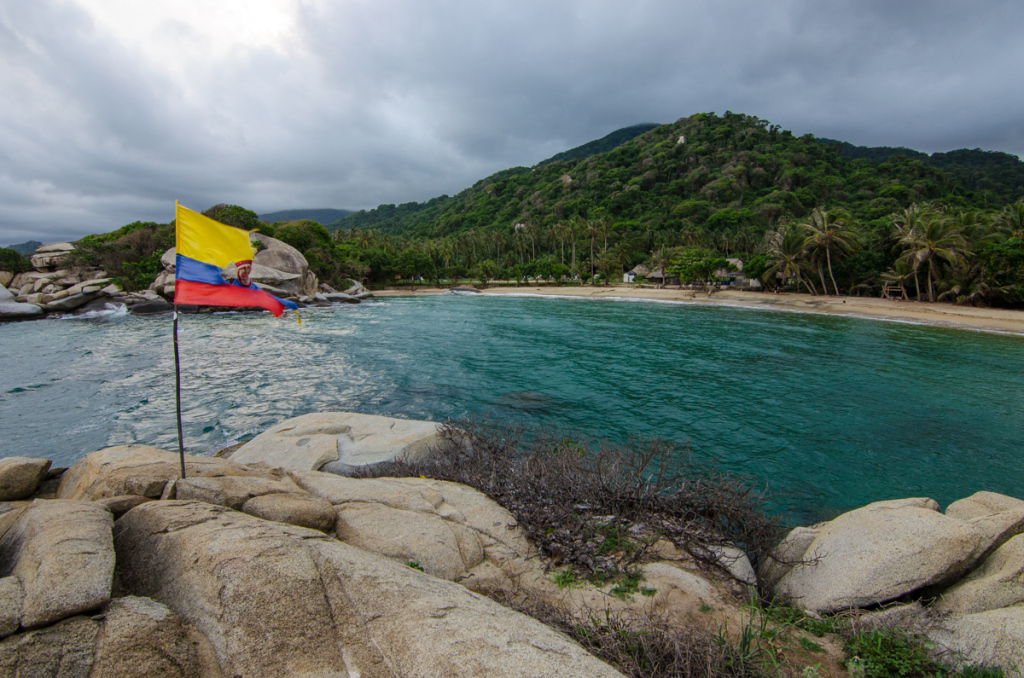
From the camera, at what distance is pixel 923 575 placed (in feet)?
15.2

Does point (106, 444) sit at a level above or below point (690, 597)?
below

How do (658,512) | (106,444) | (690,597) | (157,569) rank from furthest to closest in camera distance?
(106,444)
(658,512)
(690,597)
(157,569)

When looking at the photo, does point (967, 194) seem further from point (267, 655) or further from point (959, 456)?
point (267, 655)

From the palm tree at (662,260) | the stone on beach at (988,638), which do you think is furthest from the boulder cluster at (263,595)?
the palm tree at (662,260)

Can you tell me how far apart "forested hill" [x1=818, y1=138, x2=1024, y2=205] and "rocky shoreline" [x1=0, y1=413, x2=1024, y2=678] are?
143820 mm

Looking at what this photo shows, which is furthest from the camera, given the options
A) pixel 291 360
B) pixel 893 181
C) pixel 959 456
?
pixel 893 181

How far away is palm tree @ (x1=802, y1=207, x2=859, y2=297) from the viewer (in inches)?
1993

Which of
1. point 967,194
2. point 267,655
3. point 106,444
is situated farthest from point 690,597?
point 967,194

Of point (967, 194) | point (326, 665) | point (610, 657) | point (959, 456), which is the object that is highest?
point (967, 194)

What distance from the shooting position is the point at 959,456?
10.9 metres

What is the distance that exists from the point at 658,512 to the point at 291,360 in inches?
840

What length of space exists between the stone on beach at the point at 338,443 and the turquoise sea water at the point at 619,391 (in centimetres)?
293

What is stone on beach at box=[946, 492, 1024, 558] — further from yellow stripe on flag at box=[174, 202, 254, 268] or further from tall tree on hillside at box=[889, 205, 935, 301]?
tall tree on hillside at box=[889, 205, 935, 301]

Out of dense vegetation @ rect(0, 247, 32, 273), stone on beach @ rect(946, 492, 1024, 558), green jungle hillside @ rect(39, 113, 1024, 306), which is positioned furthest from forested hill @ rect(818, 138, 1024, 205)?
dense vegetation @ rect(0, 247, 32, 273)
